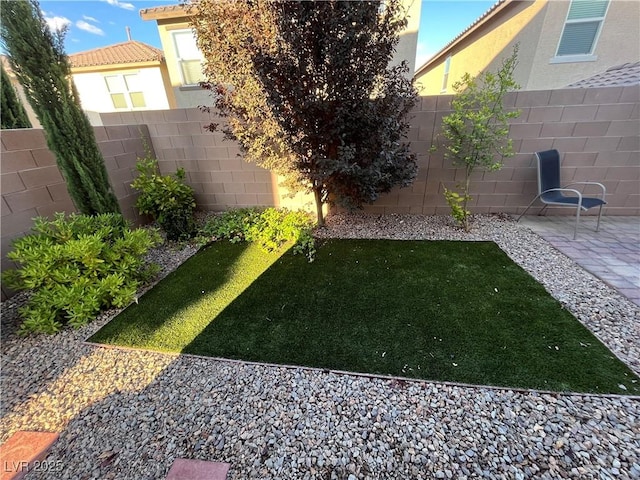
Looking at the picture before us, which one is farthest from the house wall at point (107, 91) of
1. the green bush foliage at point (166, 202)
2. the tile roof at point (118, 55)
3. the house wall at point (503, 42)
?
the house wall at point (503, 42)

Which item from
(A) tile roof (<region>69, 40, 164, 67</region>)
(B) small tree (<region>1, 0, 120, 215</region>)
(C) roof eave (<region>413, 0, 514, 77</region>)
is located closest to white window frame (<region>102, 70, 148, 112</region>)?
(A) tile roof (<region>69, 40, 164, 67</region>)

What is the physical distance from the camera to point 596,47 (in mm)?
5703

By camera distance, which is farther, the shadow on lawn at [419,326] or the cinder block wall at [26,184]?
the cinder block wall at [26,184]

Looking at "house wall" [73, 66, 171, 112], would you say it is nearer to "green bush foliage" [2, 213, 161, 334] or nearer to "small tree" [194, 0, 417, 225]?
"small tree" [194, 0, 417, 225]

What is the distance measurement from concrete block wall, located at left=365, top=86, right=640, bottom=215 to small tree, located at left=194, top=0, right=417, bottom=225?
0.90 metres

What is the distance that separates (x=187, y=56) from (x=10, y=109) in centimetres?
465

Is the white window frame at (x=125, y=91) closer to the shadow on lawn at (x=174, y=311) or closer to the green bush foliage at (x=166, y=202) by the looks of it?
the green bush foliage at (x=166, y=202)

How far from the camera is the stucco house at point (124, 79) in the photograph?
8719 mm

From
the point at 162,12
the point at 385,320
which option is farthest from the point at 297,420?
the point at 162,12

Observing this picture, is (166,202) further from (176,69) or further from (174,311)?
(176,69)

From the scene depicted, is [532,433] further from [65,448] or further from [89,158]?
[89,158]

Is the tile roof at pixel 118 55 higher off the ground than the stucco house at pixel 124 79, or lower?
higher

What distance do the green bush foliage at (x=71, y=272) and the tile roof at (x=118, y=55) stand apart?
360 inches

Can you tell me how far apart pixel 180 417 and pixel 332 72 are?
3.04 m
